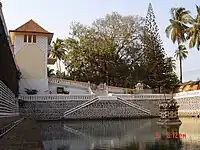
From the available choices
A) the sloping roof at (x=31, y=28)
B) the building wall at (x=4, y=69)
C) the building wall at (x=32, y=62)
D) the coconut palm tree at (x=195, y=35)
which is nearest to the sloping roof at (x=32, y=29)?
the sloping roof at (x=31, y=28)

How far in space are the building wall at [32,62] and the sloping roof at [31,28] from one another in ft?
3.17

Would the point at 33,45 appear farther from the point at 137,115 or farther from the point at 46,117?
the point at 137,115

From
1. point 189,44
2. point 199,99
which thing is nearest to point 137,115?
point 199,99

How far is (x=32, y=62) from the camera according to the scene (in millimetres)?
37469

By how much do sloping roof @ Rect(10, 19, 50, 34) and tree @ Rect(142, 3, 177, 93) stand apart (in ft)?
41.8

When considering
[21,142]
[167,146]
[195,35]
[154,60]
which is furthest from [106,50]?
[21,142]

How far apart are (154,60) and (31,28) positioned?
15.2m

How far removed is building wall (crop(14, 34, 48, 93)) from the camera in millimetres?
37000

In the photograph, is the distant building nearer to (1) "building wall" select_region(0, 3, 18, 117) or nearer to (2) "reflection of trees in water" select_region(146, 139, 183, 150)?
(1) "building wall" select_region(0, 3, 18, 117)

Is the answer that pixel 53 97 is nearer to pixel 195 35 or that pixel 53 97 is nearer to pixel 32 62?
pixel 32 62

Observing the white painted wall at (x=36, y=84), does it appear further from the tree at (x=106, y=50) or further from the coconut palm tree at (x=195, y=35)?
the coconut palm tree at (x=195, y=35)

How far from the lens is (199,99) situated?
96.2 ft

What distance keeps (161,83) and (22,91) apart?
1622cm

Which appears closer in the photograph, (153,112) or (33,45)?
→ (153,112)
